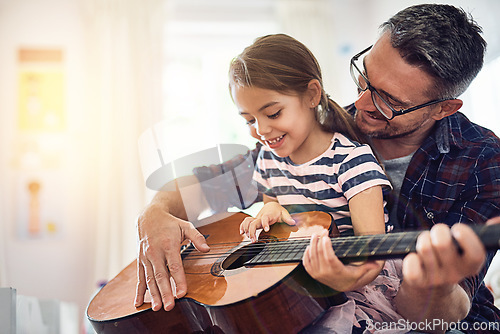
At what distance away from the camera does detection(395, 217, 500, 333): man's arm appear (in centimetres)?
49

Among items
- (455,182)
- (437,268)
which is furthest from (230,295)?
(455,182)

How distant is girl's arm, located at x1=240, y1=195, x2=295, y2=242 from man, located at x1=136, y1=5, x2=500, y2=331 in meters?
0.09

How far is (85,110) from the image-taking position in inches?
102

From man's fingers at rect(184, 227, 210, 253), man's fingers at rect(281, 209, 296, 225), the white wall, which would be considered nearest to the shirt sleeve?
man's fingers at rect(281, 209, 296, 225)

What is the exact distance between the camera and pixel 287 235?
739 mm

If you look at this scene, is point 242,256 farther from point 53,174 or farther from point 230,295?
point 53,174

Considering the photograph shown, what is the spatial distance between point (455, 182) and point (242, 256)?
0.46 metres

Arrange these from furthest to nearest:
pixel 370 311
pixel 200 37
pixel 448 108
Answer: pixel 200 37 < pixel 448 108 < pixel 370 311

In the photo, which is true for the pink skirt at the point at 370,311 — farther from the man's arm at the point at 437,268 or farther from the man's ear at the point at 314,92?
the man's ear at the point at 314,92

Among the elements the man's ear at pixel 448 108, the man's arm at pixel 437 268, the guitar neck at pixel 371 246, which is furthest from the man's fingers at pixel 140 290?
the man's ear at pixel 448 108

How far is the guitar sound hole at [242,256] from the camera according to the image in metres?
0.72

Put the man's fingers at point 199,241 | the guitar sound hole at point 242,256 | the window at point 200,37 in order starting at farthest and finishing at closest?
the window at point 200,37 < the man's fingers at point 199,241 < the guitar sound hole at point 242,256

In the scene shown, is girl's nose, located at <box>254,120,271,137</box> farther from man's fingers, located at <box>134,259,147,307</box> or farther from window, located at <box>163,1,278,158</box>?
window, located at <box>163,1,278,158</box>

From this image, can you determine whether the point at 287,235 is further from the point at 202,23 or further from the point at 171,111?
the point at 202,23
